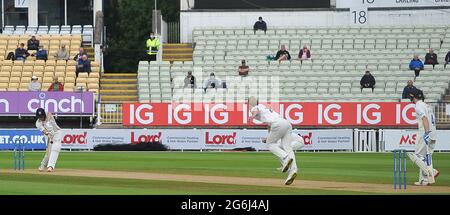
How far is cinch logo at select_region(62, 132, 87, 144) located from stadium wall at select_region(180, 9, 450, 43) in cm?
1201

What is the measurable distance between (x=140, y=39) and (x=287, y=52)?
14.1 meters

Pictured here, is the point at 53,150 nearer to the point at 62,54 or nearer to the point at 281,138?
the point at 281,138

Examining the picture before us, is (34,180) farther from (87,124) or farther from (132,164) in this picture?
(87,124)

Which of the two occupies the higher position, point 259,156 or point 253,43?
point 253,43

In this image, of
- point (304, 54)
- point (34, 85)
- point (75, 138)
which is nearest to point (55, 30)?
point (34, 85)

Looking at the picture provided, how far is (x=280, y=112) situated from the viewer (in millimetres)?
42500

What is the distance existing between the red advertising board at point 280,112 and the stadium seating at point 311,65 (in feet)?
4.35

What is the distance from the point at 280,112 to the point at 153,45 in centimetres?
836

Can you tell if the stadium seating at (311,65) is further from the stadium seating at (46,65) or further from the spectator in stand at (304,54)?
the stadium seating at (46,65)

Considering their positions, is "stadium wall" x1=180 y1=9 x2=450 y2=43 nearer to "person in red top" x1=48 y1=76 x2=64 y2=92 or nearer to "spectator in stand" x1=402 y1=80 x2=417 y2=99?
"spectator in stand" x1=402 y1=80 x2=417 y2=99

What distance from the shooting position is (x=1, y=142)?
131 feet

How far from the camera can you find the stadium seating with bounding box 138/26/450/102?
147 ft

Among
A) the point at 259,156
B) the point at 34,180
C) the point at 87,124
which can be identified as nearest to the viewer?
the point at 34,180
